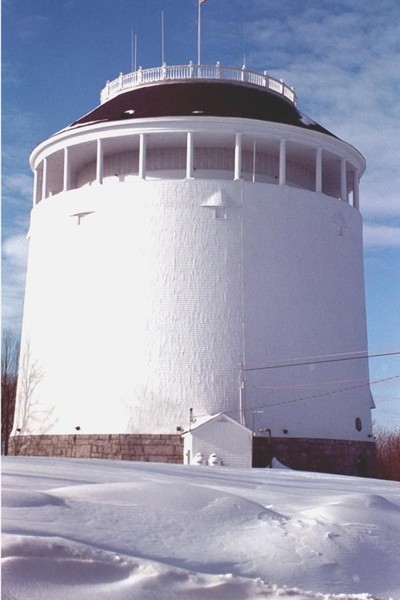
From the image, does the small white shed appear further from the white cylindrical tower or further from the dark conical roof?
the dark conical roof

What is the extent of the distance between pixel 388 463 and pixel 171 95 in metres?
36.6

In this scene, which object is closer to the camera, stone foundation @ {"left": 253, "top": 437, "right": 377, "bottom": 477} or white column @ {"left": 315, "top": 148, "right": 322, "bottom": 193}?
stone foundation @ {"left": 253, "top": 437, "right": 377, "bottom": 477}

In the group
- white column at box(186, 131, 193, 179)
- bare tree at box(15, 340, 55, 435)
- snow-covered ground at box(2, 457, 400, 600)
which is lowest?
snow-covered ground at box(2, 457, 400, 600)

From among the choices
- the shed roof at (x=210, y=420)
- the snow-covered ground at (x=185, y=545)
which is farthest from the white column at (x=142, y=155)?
the snow-covered ground at (x=185, y=545)

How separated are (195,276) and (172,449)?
6228 millimetres

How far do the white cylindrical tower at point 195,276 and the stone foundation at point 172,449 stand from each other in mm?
311

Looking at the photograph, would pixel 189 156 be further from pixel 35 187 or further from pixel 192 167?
pixel 35 187

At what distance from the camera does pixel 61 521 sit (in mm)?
7344

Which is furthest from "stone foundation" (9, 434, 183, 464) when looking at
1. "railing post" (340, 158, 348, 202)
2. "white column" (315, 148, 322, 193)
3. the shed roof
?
"railing post" (340, 158, 348, 202)

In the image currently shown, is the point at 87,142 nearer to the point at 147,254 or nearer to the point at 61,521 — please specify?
the point at 147,254

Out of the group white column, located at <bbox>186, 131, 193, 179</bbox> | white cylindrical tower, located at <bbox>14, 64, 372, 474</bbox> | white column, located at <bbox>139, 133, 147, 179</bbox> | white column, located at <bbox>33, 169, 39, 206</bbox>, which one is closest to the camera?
white cylindrical tower, located at <bbox>14, 64, 372, 474</bbox>

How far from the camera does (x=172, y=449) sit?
32.6m

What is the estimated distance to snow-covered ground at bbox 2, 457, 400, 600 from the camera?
6266 millimetres

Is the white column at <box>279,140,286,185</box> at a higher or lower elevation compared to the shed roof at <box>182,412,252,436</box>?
higher
